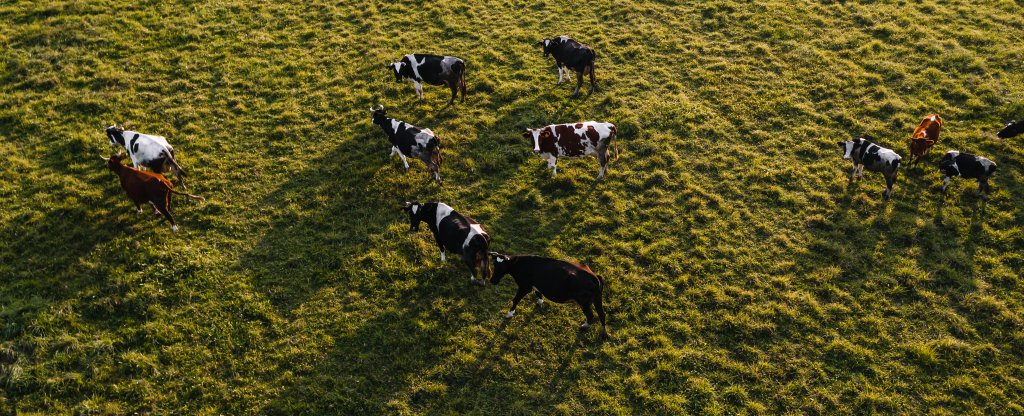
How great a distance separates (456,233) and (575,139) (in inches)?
177

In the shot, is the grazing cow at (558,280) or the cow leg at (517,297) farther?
the cow leg at (517,297)

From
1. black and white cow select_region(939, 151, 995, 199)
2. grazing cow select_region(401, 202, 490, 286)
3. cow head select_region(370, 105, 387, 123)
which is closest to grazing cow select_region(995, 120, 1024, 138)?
black and white cow select_region(939, 151, 995, 199)

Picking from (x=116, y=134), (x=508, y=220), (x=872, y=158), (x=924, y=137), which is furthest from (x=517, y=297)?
(x=924, y=137)

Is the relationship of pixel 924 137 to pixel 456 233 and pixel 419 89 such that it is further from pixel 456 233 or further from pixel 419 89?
pixel 419 89

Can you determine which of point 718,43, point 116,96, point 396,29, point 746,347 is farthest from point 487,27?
point 746,347

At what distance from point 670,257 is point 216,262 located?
10.0 m

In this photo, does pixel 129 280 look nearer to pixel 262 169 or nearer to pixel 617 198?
pixel 262 169

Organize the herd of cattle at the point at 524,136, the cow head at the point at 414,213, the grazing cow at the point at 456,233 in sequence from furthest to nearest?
1. the cow head at the point at 414,213
2. the grazing cow at the point at 456,233
3. the herd of cattle at the point at 524,136

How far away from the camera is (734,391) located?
33.9 feet

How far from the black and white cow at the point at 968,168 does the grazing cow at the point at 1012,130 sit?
2.54 meters

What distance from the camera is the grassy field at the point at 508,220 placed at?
10.6 meters

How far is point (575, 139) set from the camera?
577 inches

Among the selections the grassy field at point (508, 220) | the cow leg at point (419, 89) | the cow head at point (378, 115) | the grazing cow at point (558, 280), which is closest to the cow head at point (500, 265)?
the grazing cow at point (558, 280)

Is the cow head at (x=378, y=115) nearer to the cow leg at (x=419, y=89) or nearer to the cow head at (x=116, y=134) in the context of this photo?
the cow leg at (x=419, y=89)
